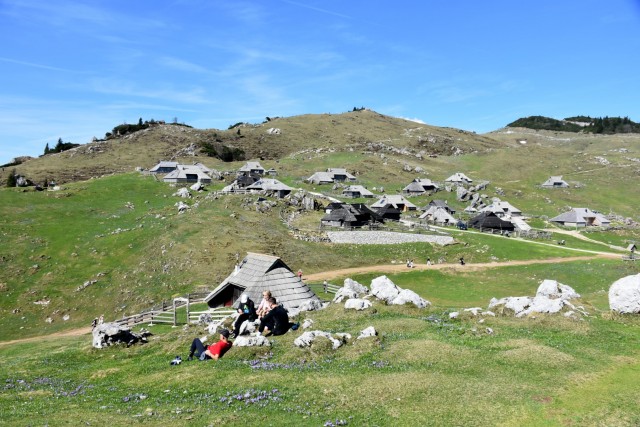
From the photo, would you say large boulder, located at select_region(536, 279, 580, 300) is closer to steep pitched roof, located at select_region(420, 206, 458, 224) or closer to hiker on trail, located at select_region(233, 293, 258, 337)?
hiker on trail, located at select_region(233, 293, 258, 337)

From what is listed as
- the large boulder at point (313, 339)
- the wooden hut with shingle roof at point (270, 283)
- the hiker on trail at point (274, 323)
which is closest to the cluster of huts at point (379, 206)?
the wooden hut with shingle roof at point (270, 283)

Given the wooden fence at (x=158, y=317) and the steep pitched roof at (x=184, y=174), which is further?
the steep pitched roof at (x=184, y=174)

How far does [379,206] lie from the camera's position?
112 meters

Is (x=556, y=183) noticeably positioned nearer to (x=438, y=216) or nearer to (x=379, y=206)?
(x=438, y=216)

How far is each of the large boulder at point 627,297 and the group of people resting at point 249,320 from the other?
2061cm

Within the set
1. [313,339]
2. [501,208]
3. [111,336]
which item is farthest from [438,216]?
[111,336]

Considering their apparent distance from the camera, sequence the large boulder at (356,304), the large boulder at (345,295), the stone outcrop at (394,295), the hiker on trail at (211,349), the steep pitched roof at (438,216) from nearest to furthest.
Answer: the hiker on trail at (211,349), the large boulder at (356,304), the stone outcrop at (394,295), the large boulder at (345,295), the steep pitched roof at (438,216)

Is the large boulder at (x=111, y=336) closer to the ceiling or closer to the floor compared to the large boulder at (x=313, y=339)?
Result: closer to the floor

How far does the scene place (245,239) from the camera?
2616 inches

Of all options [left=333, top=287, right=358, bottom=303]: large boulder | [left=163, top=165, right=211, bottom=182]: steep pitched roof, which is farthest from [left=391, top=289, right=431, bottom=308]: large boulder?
[left=163, top=165, right=211, bottom=182]: steep pitched roof

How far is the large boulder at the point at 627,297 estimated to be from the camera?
85.5 ft

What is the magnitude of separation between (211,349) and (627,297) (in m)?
25.4

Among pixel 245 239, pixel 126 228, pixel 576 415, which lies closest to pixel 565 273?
pixel 245 239

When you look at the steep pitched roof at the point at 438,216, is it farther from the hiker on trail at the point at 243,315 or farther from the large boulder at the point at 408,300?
the hiker on trail at the point at 243,315
